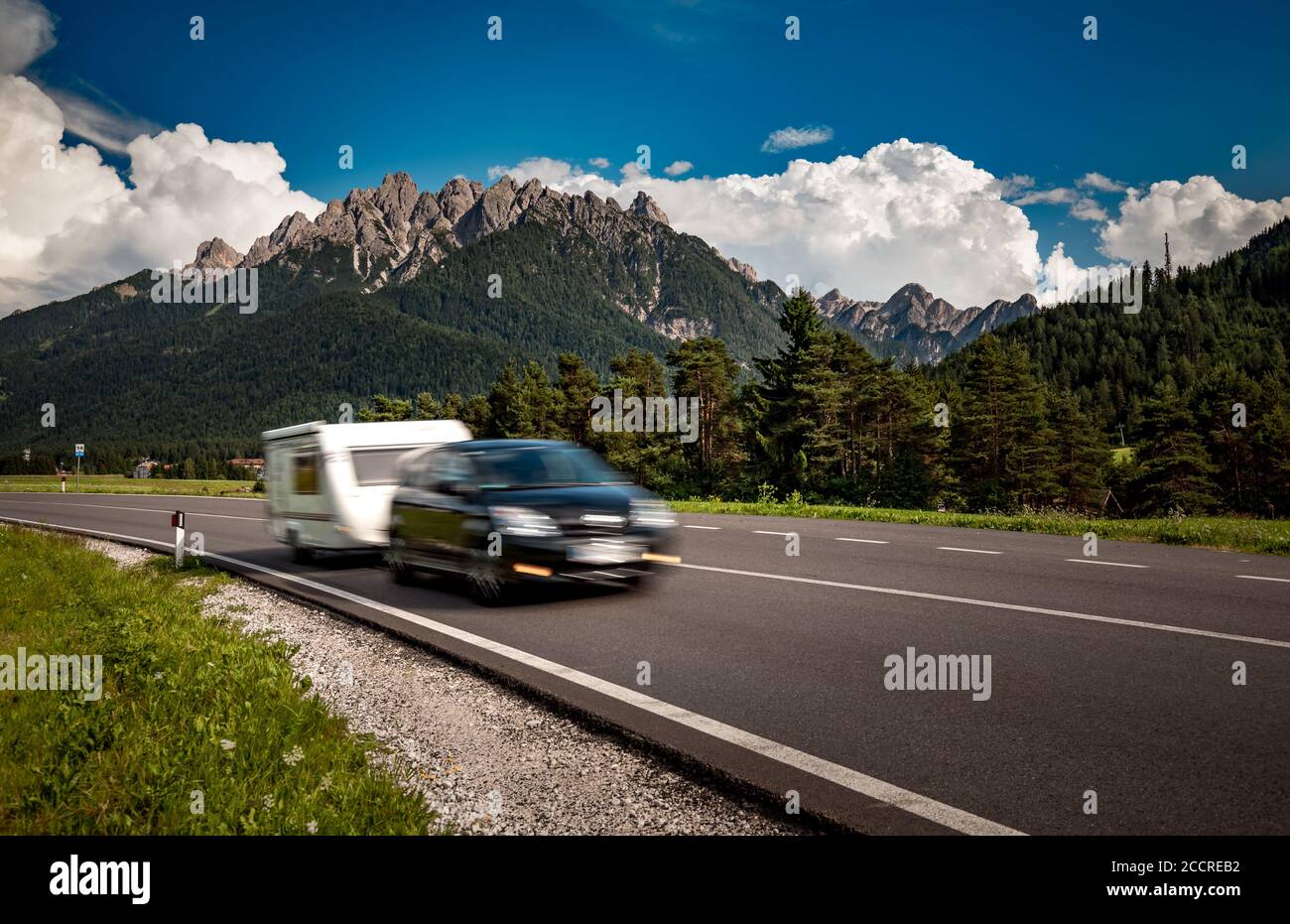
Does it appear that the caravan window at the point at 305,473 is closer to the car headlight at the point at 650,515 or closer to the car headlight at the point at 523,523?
the car headlight at the point at 523,523

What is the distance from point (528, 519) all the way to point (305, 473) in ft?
19.6

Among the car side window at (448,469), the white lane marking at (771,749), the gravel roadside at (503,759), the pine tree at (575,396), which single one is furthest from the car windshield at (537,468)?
the pine tree at (575,396)

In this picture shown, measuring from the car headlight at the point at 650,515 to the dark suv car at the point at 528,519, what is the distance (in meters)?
0.01

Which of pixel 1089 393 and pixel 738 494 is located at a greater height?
pixel 1089 393

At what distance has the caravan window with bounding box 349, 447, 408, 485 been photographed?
37.6ft

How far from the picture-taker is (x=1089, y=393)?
128500 millimetres

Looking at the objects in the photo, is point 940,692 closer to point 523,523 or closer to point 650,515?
point 650,515

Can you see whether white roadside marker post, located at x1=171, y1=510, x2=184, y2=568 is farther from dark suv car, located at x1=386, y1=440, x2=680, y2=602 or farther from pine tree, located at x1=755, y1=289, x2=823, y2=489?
pine tree, located at x1=755, y1=289, x2=823, y2=489

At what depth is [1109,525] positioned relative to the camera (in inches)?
607

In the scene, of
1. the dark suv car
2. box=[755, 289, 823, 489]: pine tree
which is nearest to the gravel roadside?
the dark suv car

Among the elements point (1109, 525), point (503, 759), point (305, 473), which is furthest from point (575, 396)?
point (503, 759)

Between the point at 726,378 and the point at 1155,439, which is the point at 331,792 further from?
the point at 1155,439
